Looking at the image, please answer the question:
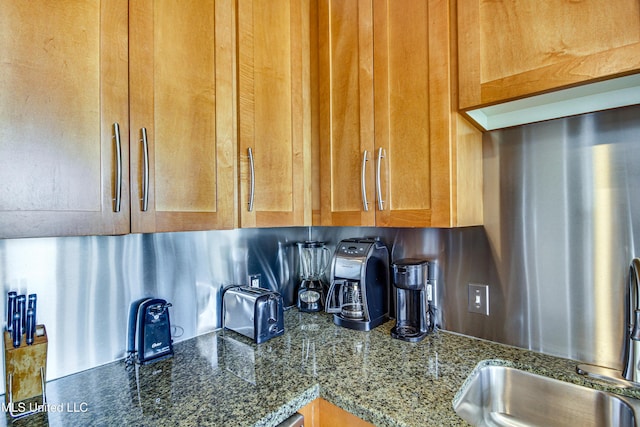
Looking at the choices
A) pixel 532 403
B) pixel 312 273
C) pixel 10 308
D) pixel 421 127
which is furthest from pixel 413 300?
pixel 10 308

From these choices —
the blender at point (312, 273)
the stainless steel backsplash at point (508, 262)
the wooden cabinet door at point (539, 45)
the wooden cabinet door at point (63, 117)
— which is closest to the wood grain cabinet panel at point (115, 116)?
the wooden cabinet door at point (63, 117)

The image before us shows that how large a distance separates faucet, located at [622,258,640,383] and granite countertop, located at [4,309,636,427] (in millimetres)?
147

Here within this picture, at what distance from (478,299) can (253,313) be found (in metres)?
0.91

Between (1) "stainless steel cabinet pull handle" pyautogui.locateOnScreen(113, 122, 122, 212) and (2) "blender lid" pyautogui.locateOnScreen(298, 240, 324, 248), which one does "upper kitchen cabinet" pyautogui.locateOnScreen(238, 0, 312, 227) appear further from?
(1) "stainless steel cabinet pull handle" pyautogui.locateOnScreen(113, 122, 122, 212)

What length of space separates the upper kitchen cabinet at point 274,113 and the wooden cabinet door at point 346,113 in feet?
0.28

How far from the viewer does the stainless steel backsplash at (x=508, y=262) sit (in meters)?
1.00

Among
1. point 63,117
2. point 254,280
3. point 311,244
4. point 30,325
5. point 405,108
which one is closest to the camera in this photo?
point 63,117

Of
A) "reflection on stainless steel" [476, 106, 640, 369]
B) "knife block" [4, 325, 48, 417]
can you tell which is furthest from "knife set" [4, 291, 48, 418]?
"reflection on stainless steel" [476, 106, 640, 369]

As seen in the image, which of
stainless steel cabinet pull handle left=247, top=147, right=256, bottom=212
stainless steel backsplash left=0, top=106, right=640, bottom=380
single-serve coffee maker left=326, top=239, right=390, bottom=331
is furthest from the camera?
single-serve coffee maker left=326, top=239, right=390, bottom=331

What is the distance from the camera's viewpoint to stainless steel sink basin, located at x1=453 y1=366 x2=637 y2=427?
36.7 inches

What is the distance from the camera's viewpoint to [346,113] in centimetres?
134

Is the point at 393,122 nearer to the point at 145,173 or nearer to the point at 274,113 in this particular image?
the point at 274,113

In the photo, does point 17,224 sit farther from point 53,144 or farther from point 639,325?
point 639,325

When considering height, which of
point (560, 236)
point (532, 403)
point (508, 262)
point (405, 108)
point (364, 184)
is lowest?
point (532, 403)
